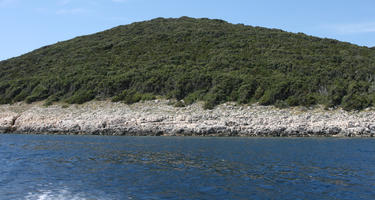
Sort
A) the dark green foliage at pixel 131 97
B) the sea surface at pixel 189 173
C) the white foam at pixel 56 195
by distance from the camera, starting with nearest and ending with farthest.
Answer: the white foam at pixel 56 195
the sea surface at pixel 189 173
the dark green foliage at pixel 131 97

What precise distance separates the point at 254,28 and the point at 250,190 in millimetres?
65290

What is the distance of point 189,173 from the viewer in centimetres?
1502

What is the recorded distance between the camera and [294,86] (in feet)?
137

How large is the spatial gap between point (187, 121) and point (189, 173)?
66.3 feet

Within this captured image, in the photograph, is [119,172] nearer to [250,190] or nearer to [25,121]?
[250,190]

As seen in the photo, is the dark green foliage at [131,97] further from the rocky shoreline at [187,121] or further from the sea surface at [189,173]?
the sea surface at [189,173]

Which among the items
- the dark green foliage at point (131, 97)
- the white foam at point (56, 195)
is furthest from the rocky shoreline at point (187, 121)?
the white foam at point (56, 195)

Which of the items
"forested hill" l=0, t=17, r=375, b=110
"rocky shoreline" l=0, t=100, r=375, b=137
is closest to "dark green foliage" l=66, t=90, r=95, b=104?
"forested hill" l=0, t=17, r=375, b=110

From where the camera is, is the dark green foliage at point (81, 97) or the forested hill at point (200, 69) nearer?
the forested hill at point (200, 69)

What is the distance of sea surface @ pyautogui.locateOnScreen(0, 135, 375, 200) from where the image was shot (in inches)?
465

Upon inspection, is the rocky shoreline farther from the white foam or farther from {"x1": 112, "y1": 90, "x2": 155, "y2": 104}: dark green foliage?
the white foam

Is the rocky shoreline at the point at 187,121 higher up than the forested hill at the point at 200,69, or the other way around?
the forested hill at the point at 200,69

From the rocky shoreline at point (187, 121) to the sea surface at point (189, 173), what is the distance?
9937mm

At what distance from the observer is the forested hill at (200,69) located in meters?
41.2
